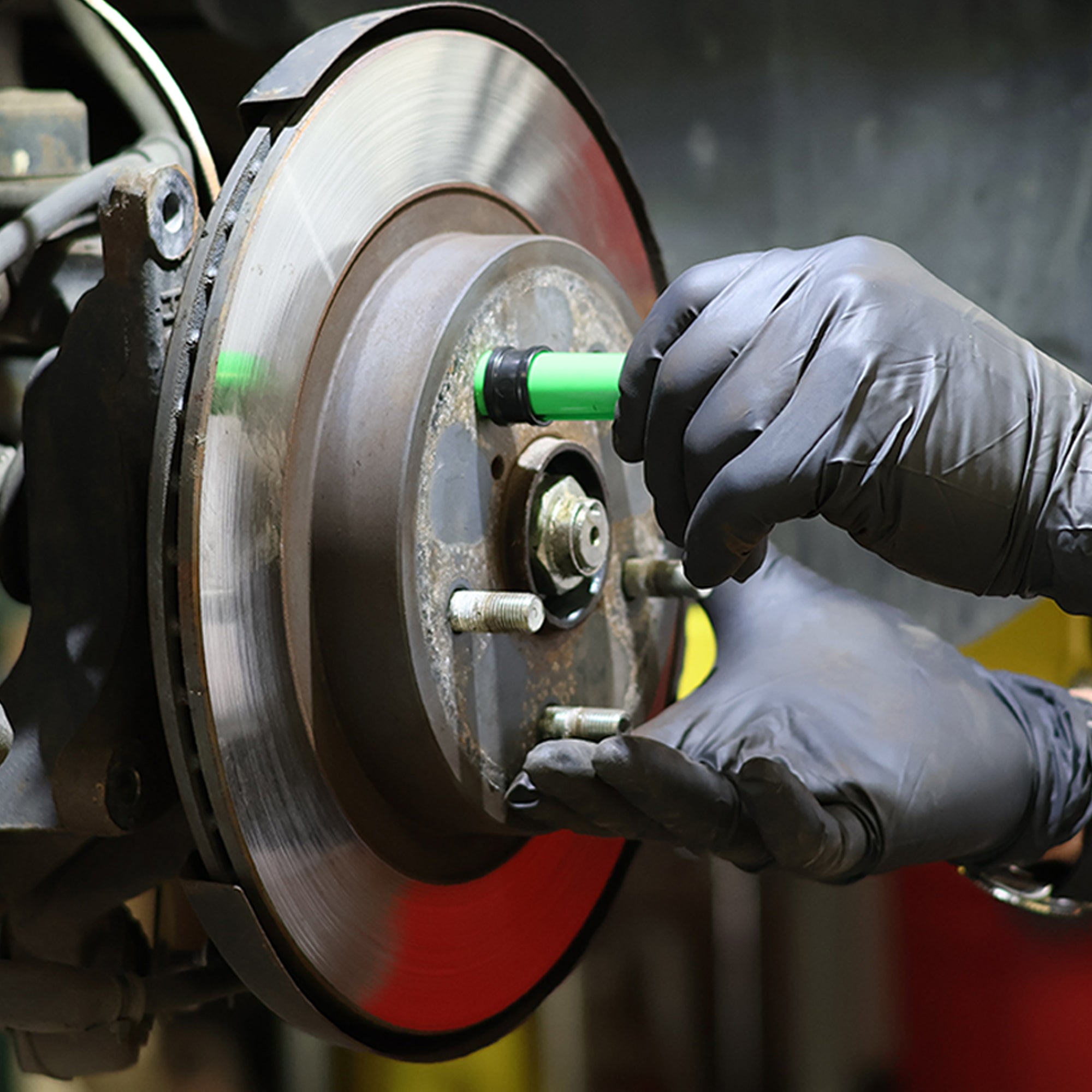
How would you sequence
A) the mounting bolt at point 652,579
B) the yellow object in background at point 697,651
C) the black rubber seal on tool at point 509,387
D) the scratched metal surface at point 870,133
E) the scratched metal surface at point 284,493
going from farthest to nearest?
the yellow object in background at point 697,651 → the scratched metal surface at point 870,133 → the mounting bolt at point 652,579 → the black rubber seal on tool at point 509,387 → the scratched metal surface at point 284,493

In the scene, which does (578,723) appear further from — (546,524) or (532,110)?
(532,110)

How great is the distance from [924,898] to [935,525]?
0.87m

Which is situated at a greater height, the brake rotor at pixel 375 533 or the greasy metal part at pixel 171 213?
the greasy metal part at pixel 171 213

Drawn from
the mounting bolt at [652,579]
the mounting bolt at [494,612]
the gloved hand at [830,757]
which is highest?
the mounting bolt at [494,612]

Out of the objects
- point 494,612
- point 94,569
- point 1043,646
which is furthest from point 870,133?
point 94,569

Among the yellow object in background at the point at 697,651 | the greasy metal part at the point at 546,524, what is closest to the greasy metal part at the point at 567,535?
the greasy metal part at the point at 546,524

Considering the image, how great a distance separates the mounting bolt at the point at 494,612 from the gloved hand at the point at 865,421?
0.29ft

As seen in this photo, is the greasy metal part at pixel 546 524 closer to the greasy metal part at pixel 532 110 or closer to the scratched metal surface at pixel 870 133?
the greasy metal part at pixel 532 110

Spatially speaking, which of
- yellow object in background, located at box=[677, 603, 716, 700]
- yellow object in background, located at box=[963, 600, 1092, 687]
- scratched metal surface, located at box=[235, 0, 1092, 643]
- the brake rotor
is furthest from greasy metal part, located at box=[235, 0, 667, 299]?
yellow object in background, located at box=[963, 600, 1092, 687]

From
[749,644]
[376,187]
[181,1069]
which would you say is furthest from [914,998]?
[376,187]

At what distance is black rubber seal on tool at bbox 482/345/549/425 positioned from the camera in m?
0.67

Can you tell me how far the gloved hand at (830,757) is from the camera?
2.16ft

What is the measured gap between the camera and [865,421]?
572 mm

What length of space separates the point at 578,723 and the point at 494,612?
114 mm
